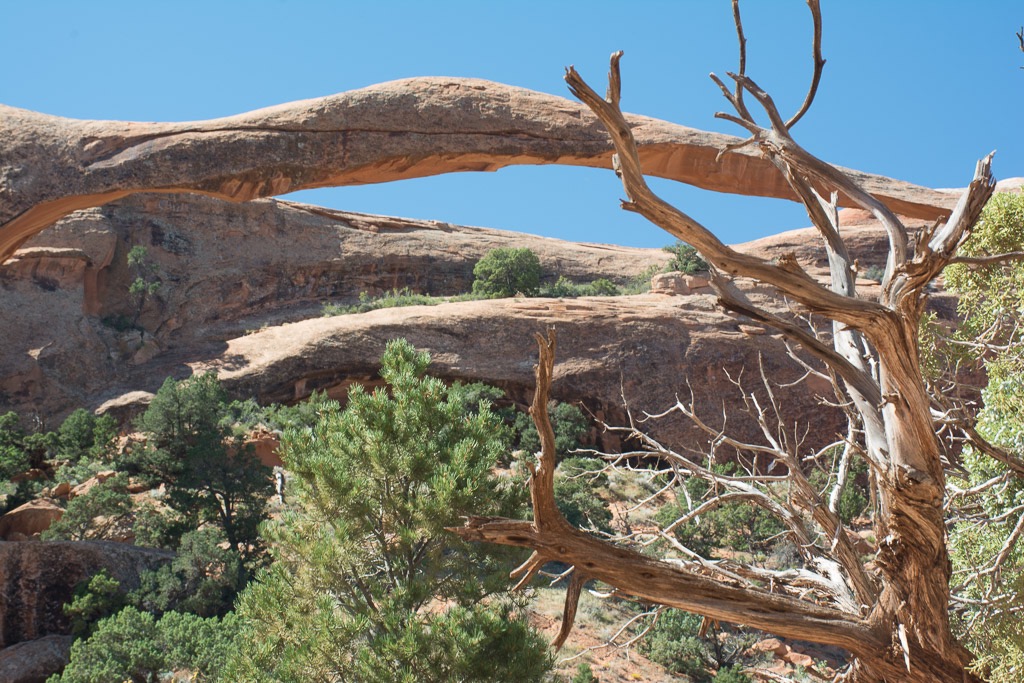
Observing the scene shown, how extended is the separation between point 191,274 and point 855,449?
27219 mm

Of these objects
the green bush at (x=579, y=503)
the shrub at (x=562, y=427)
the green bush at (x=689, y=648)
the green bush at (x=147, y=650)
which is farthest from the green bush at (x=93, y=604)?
the shrub at (x=562, y=427)

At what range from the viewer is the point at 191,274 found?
28656 mm

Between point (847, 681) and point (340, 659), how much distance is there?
14.9 feet

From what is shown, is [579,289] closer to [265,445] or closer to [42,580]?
[265,445]

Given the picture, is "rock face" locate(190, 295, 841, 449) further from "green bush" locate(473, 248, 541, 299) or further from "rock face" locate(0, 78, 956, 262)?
"rock face" locate(0, 78, 956, 262)

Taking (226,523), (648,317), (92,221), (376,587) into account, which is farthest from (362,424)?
(92,221)

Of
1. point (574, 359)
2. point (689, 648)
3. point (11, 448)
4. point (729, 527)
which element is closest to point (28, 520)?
point (11, 448)

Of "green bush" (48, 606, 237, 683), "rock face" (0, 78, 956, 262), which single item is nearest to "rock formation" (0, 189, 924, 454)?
"green bush" (48, 606, 237, 683)

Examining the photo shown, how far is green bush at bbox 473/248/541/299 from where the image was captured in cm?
2767

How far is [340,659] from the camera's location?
7.75m

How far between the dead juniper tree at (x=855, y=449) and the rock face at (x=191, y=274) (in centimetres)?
Answer: 2069

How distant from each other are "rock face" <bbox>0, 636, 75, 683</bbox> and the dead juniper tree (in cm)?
984

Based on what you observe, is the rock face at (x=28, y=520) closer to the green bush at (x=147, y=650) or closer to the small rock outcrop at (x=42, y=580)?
the small rock outcrop at (x=42, y=580)

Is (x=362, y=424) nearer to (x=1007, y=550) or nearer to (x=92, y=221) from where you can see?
(x=1007, y=550)
